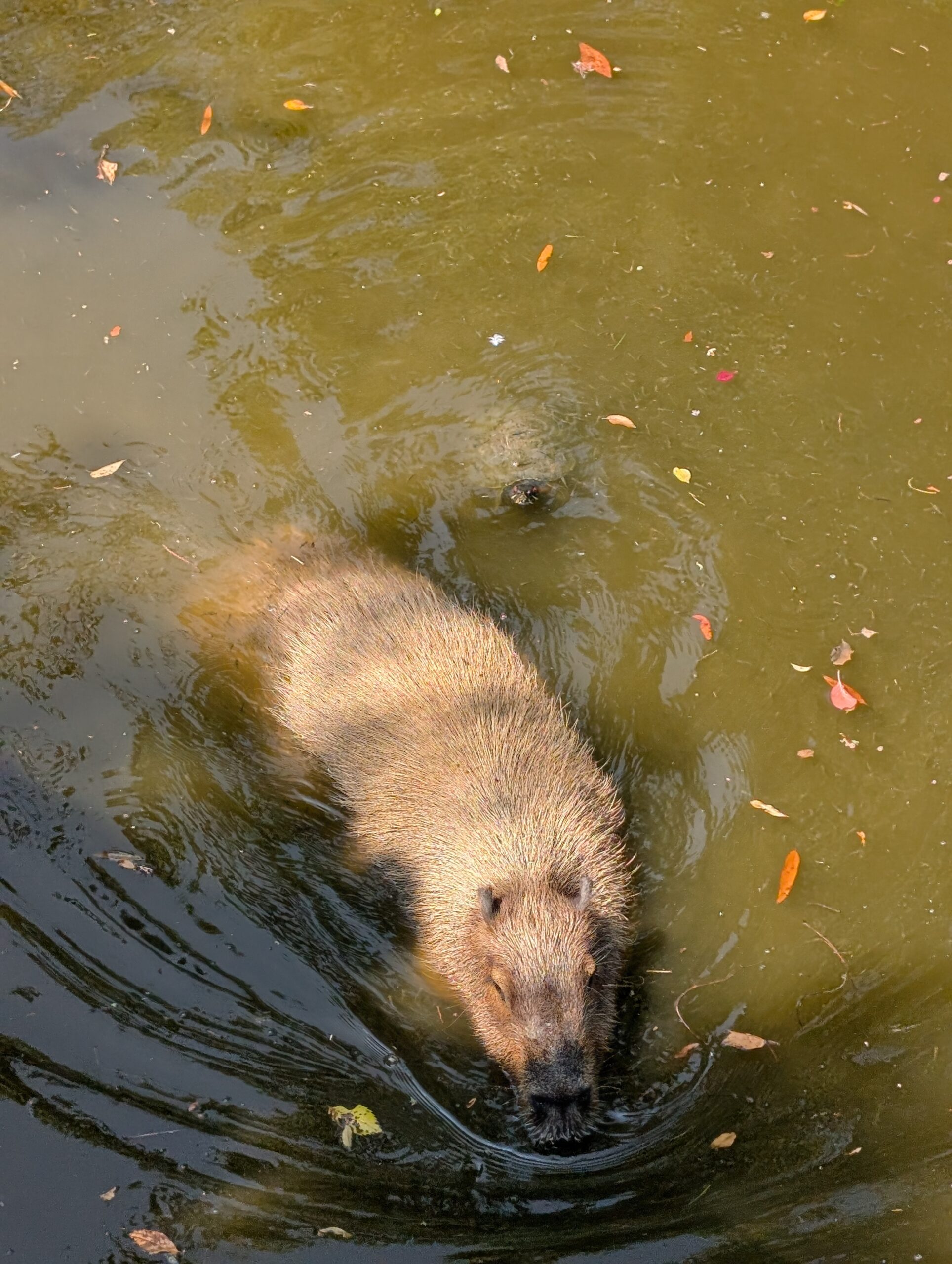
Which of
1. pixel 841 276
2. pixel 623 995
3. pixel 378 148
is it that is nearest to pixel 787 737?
pixel 623 995

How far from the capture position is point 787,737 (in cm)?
616

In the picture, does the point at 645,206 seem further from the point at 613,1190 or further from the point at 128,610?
the point at 613,1190

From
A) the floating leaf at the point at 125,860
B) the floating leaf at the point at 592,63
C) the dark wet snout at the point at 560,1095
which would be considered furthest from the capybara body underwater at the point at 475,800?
the floating leaf at the point at 592,63

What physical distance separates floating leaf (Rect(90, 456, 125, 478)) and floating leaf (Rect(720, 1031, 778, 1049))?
469cm

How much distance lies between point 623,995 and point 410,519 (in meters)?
3.06

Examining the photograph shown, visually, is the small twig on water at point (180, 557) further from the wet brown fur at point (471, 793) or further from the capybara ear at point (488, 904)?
the capybara ear at point (488, 904)

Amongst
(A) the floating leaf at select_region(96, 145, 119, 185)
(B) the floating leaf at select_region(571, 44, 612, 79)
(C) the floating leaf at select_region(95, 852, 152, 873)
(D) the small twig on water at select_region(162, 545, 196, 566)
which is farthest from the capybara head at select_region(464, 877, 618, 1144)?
(B) the floating leaf at select_region(571, 44, 612, 79)

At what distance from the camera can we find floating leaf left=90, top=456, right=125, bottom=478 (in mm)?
6945

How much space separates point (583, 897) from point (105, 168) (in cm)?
609

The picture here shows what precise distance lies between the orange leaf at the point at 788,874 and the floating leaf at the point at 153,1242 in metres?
3.10

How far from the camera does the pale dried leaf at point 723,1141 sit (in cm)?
486

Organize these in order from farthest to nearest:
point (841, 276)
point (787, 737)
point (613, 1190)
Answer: point (841, 276), point (787, 737), point (613, 1190)

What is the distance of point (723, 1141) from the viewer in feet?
16.0

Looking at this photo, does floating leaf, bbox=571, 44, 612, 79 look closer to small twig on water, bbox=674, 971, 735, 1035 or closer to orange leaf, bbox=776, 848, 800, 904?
orange leaf, bbox=776, 848, 800, 904
